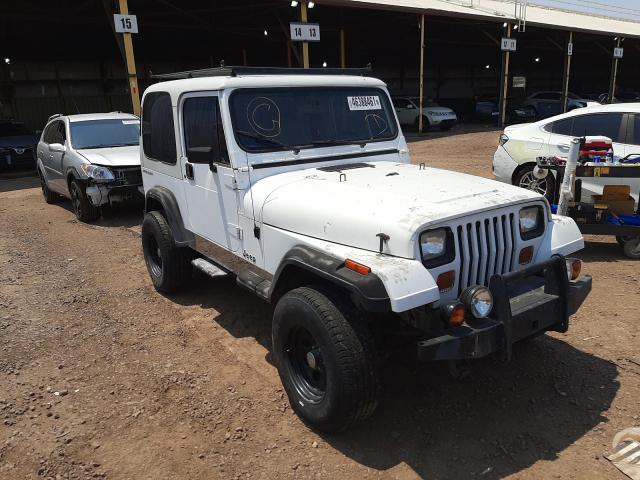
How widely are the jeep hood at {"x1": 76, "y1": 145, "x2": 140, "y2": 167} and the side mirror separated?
481 millimetres

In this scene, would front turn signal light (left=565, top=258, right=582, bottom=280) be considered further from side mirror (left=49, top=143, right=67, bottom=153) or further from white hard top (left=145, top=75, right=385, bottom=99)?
side mirror (left=49, top=143, right=67, bottom=153)

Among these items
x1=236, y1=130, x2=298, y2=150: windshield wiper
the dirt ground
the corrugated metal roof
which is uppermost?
the corrugated metal roof

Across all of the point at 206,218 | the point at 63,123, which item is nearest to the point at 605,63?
the point at 63,123

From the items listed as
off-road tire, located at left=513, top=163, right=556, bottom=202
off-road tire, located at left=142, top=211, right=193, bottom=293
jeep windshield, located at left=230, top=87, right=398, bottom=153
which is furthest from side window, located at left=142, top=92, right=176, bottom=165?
off-road tire, located at left=513, top=163, right=556, bottom=202

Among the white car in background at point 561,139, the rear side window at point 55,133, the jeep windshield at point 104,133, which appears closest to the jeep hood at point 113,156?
the jeep windshield at point 104,133

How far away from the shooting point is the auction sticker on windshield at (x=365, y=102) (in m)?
4.21

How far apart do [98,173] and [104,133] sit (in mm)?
1387

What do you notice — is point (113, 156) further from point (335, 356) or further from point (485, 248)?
point (485, 248)

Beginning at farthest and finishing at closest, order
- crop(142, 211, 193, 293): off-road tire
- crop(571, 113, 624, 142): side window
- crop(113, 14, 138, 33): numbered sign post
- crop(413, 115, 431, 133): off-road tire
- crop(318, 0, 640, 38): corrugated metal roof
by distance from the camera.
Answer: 1. crop(413, 115, 431, 133): off-road tire
2. crop(318, 0, 640, 38): corrugated metal roof
3. crop(113, 14, 138, 33): numbered sign post
4. crop(571, 113, 624, 142): side window
5. crop(142, 211, 193, 293): off-road tire

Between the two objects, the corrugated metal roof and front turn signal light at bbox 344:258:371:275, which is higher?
the corrugated metal roof

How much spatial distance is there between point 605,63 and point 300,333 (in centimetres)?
4250

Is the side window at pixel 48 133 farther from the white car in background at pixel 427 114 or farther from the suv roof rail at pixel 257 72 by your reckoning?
the white car in background at pixel 427 114

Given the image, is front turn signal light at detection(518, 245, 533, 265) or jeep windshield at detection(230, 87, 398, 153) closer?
front turn signal light at detection(518, 245, 533, 265)

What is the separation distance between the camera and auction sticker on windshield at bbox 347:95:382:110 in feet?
13.8
